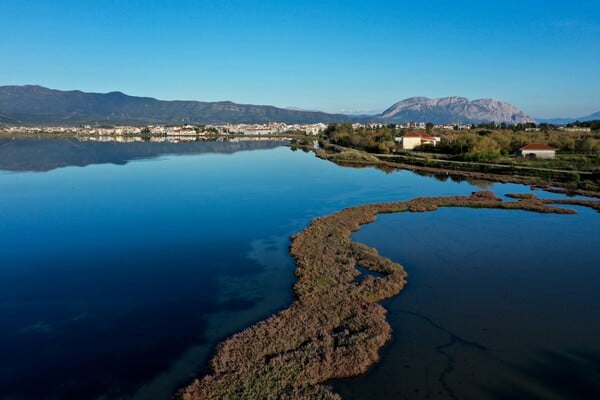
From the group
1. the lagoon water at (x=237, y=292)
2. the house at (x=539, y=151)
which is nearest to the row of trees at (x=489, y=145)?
the house at (x=539, y=151)

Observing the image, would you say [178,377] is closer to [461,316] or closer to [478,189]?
[461,316]

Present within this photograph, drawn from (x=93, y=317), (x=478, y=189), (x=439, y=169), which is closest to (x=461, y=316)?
(x=93, y=317)

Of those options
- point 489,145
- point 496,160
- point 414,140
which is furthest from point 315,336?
point 414,140

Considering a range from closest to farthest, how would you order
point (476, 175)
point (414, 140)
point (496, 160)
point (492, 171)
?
point (476, 175)
point (492, 171)
point (496, 160)
point (414, 140)

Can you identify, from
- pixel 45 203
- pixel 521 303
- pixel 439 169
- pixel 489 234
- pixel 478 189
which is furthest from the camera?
pixel 439 169

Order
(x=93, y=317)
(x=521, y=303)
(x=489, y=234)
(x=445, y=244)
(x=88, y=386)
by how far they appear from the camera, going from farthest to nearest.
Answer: (x=489, y=234)
(x=445, y=244)
(x=521, y=303)
(x=93, y=317)
(x=88, y=386)

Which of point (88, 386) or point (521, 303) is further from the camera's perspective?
point (521, 303)

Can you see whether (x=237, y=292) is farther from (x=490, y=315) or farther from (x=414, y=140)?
(x=414, y=140)
